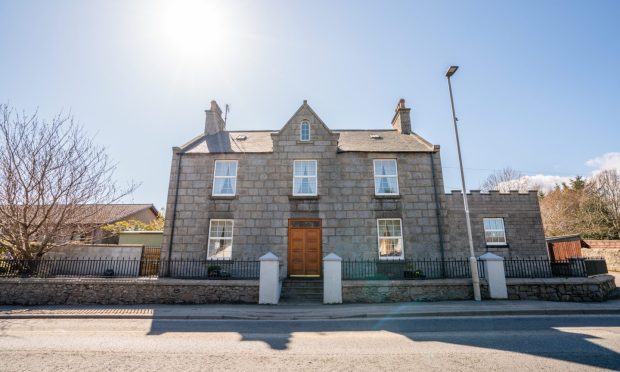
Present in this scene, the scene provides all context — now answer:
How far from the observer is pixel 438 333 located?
797cm

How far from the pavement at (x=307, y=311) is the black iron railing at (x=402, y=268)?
331 cm

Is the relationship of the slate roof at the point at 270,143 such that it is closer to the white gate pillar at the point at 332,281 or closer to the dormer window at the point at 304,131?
the dormer window at the point at 304,131

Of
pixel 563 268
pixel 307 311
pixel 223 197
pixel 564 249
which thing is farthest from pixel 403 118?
pixel 307 311

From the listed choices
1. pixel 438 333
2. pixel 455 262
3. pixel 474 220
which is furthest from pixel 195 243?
pixel 474 220

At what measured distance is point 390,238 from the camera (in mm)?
15945

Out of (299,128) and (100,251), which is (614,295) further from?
(100,251)

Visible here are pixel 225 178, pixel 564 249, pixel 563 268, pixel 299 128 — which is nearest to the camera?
pixel 563 268

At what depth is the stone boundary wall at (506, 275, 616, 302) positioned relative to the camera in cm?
1207

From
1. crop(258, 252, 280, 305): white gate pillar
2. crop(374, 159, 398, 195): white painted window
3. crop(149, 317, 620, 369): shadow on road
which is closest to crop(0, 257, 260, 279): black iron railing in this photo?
crop(258, 252, 280, 305): white gate pillar

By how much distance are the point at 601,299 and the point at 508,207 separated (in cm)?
781

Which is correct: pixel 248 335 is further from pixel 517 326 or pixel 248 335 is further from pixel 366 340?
pixel 517 326

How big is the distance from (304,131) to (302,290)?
9.27 meters

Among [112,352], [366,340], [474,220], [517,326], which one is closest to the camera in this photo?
[112,352]

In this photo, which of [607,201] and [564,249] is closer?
[564,249]
